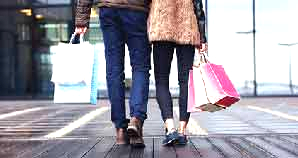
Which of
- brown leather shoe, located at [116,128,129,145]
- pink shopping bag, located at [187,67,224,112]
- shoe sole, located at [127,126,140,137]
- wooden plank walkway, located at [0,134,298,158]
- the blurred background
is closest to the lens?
wooden plank walkway, located at [0,134,298,158]

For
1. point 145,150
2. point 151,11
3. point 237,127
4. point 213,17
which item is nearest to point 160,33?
point 151,11

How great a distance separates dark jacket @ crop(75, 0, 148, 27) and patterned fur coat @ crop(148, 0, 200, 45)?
0.11 meters

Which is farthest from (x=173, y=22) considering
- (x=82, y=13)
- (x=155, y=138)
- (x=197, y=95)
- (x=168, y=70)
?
(x=155, y=138)

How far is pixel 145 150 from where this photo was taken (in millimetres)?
4965

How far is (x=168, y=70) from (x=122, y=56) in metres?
0.41

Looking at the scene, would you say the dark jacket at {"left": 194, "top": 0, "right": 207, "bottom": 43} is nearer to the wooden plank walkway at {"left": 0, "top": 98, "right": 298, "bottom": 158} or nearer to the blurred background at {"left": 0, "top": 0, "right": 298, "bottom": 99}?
the wooden plank walkway at {"left": 0, "top": 98, "right": 298, "bottom": 158}

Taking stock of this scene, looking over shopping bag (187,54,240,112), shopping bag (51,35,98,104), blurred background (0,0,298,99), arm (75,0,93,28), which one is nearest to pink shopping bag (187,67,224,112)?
shopping bag (187,54,240,112)

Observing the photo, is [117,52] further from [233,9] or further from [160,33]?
[233,9]

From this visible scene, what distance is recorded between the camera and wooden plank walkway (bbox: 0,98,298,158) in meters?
4.78

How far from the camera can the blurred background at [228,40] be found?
16.4 metres

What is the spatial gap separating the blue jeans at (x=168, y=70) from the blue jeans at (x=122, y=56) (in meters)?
0.10

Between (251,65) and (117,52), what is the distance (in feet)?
37.8

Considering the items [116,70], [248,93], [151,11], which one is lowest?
[248,93]

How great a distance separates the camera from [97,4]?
5449 mm
